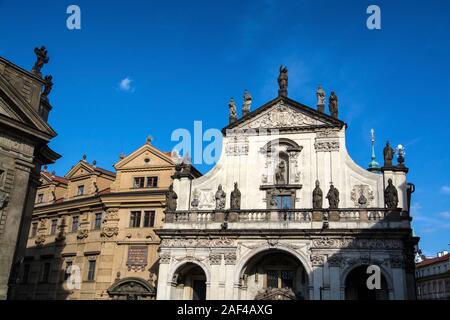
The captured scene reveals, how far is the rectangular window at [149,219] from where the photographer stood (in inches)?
1248

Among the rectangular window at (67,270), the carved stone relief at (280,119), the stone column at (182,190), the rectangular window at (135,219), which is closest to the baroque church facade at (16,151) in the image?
the stone column at (182,190)

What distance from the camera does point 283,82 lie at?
1196 inches

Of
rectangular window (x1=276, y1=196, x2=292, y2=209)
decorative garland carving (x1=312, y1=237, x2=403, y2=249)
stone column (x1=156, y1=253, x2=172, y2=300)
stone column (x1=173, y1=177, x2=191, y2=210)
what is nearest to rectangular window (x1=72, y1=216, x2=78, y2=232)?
stone column (x1=173, y1=177, x2=191, y2=210)

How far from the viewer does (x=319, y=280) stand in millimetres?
24047

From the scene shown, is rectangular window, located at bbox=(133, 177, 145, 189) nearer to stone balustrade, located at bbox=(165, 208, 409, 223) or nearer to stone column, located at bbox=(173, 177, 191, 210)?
stone column, located at bbox=(173, 177, 191, 210)

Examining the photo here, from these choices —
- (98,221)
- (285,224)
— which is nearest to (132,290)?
(98,221)

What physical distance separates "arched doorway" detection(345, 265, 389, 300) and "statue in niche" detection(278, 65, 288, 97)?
38.4ft

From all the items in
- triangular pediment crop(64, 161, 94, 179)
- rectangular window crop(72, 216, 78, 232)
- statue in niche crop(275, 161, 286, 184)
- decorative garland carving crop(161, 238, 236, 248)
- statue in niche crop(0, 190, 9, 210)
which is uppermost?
triangular pediment crop(64, 161, 94, 179)

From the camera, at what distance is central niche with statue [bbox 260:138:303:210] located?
90.5 feet

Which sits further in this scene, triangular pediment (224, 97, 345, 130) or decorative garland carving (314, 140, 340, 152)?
triangular pediment (224, 97, 345, 130)

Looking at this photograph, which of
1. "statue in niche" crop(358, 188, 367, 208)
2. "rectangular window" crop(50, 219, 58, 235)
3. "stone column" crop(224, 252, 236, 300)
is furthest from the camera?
"rectangular window" crop(50, 219, 58, 235)
